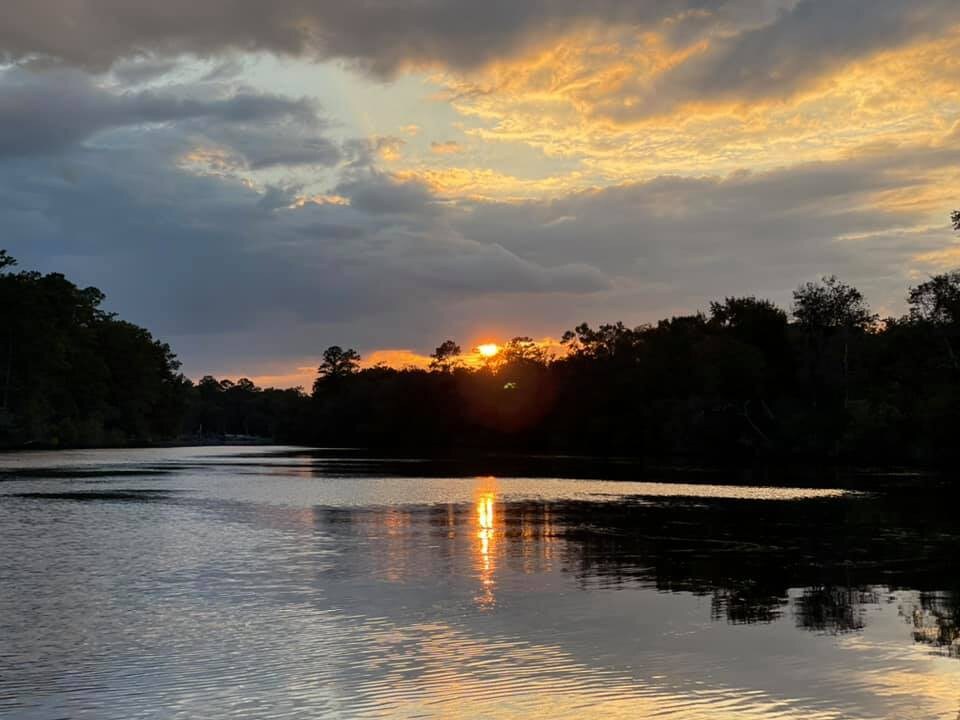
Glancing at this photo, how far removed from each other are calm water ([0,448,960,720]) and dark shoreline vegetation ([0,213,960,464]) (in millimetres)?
54994

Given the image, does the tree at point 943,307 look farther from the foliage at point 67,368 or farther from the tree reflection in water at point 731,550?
the foliage at point 67,368

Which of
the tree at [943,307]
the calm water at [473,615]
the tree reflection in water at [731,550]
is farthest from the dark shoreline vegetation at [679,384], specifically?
the calm water at [473,615]

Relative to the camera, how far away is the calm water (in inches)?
494

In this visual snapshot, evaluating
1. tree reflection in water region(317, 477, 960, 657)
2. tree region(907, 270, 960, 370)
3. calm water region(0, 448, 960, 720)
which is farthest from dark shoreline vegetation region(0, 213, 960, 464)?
calm water region(0, 448, 960, 720)

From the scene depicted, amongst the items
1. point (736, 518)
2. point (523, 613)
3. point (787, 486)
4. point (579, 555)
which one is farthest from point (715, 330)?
point (523, 613)

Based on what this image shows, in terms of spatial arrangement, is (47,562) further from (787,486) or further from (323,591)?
(787,486)

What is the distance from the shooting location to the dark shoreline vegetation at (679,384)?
9344 cm

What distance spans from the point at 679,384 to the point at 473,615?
131m

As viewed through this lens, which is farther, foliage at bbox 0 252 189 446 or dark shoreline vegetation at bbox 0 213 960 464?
foliage at bbox 0 252 189 446

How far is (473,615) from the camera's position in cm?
1830

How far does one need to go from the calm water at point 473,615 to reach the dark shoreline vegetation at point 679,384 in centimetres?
5499

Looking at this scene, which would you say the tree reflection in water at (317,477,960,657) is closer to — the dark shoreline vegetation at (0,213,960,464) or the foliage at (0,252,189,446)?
the dark shoreline vegetation at (0,213,960,464)

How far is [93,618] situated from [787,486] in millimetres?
52718

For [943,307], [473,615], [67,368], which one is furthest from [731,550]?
[67,368]
